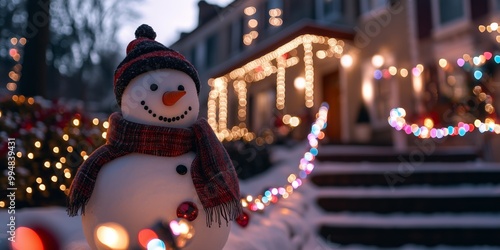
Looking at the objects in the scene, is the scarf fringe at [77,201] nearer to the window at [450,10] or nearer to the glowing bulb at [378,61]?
the window at [450,10]

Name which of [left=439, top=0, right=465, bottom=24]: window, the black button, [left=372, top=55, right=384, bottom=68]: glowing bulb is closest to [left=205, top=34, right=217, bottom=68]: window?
[left=372, top=55, right=384, bottom=68]: glowing bulb

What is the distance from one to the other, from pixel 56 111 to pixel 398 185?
15.0ft

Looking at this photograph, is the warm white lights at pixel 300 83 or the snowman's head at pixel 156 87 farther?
the warm white lights at pixel 300 83

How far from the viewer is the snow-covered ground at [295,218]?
10.8ft

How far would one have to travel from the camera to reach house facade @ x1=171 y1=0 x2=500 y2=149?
830cm

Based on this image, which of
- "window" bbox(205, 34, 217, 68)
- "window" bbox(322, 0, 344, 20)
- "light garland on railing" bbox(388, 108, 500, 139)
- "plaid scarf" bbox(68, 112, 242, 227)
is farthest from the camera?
"window" bbox(205, 34, 217, 68)

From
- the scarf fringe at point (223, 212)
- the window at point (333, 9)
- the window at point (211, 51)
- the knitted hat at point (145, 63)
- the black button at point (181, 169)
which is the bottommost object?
the scarf fringe at point (223, 212)

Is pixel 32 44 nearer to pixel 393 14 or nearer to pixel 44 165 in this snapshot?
pixel 44 165

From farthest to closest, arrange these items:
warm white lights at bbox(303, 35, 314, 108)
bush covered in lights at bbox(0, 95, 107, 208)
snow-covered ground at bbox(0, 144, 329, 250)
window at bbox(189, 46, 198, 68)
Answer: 1. window at bbox(189, 46, 198, 68)
2. warm white lights at bbox(303, 35, 314, 108)
3. bush covered in lights at bbox(0, 95, 107, 208)
4. snow-covered ground at bbox(0, 144, 329, 250)

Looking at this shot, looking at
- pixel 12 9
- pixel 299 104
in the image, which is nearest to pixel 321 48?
pixel 299 104

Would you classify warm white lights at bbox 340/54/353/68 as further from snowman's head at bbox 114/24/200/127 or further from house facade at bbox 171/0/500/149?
snowman's head at bbox 114/24/200/127

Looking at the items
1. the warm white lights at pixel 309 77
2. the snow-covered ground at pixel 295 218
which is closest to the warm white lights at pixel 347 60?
the warm white lights at pixel 309 77

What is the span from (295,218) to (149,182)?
2.73m

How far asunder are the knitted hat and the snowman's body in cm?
3
